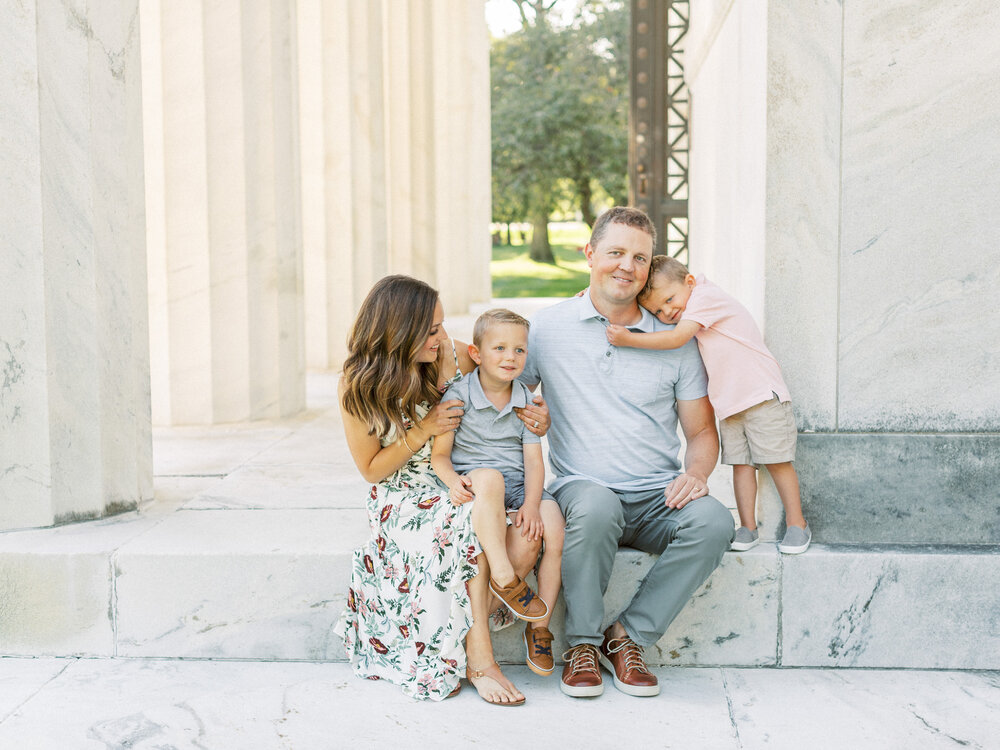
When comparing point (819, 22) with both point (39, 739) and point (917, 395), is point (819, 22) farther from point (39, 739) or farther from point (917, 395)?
point (39, 739)

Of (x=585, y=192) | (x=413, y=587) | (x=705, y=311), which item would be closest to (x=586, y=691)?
(x=413, y=587)

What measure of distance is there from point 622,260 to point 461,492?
120cm

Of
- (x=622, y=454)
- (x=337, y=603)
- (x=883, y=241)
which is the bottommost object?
(x=337, y=603)

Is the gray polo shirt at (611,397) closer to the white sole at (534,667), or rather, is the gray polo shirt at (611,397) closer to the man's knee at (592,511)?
the man's knee at (592,511)

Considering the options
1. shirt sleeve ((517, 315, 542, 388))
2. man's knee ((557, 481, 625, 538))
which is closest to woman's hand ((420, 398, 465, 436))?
shirt sleeve ((517, 315, 542, 388))

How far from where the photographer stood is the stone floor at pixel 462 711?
157 inches

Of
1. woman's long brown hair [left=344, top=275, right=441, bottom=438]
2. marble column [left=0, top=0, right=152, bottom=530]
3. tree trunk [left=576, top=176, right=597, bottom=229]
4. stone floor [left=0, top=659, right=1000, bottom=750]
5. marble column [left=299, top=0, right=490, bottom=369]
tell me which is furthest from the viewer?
tree trunk [left=576, top=176, right=597, bottom=229]

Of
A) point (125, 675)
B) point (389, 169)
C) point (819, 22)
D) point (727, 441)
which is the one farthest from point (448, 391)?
point (389, 169)

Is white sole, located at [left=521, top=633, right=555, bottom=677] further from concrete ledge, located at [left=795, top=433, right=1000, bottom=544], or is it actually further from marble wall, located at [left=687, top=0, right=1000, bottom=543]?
concrete ledge, located at [left=795, top=433, right=1000, bottom=544]

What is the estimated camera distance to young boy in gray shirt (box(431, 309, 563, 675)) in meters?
4.48

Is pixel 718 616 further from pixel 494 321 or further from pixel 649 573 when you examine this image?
pixel 494 321

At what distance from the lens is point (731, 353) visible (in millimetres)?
4809

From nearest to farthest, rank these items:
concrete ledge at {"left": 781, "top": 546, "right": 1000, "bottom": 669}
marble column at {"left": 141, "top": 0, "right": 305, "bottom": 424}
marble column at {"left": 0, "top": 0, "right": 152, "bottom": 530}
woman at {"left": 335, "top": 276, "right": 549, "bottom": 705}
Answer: woman at {"left": 335, "top": 276, "right": 549, "bottom": 705}, concrete ledge at {"left": 781, "top": 546, "right": 1000, "bottom": 669}, marble column at {"left": 0, "top": 0, "right": 152, "bottom": 530}, marble column at {"left": 141, "top": 0, "right": 305, "bottom": 424}

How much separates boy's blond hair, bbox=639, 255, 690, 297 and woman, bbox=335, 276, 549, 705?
2.53 ft
